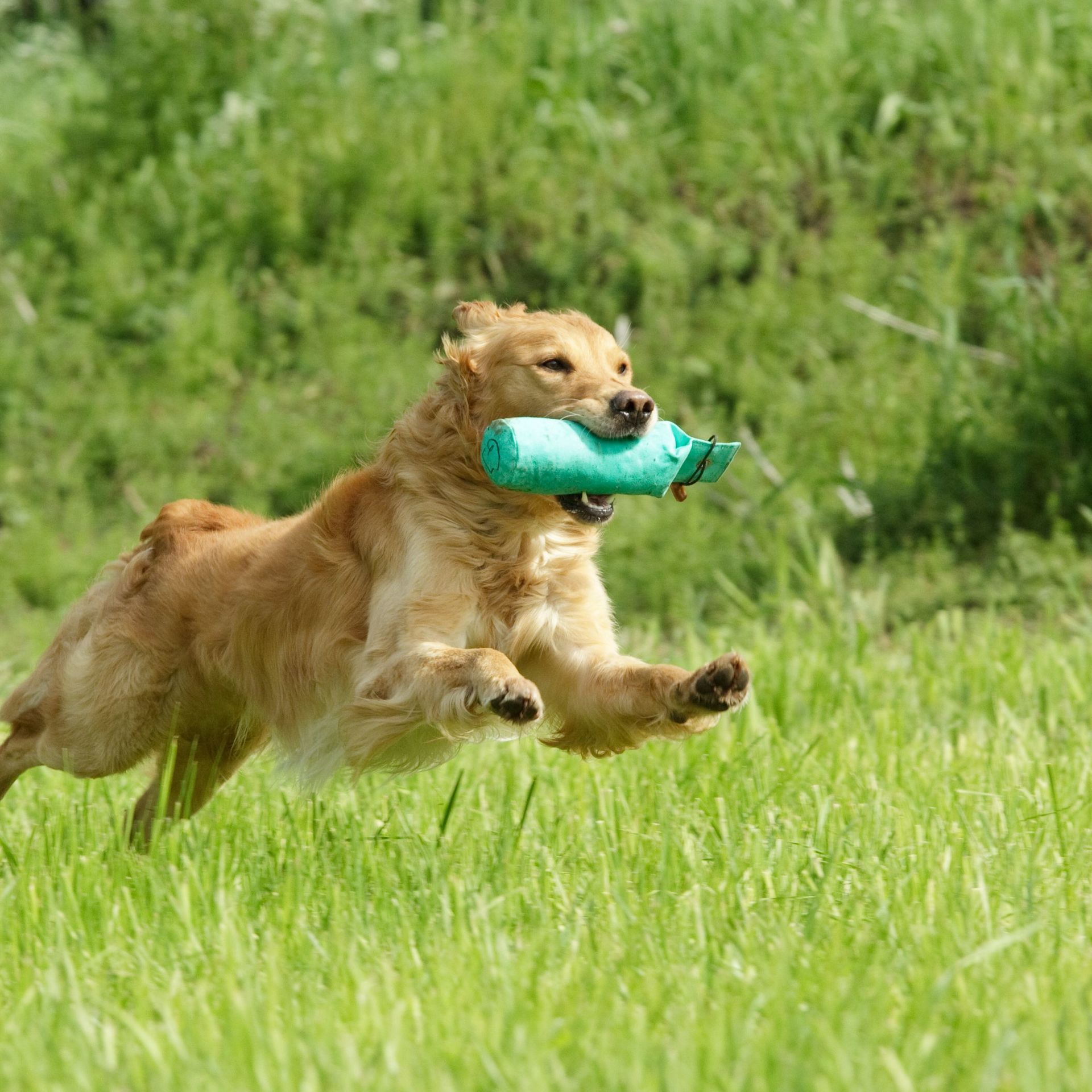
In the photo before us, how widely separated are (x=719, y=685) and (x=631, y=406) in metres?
0.75

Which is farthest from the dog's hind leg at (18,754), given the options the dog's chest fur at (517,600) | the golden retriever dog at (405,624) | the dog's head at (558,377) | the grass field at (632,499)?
the dog's head at (558,377)

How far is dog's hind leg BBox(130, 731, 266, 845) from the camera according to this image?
4547 millimetres

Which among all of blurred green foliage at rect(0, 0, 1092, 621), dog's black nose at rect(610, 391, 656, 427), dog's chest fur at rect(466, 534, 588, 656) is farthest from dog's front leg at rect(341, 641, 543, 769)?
blurred green foliage at rect(0, 0, 1092, 621)

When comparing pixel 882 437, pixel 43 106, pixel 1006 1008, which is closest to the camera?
pixel 1006 1008

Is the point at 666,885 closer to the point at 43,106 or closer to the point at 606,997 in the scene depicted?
the point at 606,997

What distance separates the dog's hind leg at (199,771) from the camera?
4547mm

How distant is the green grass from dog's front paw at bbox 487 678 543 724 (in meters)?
0.38

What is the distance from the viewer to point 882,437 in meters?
7.68

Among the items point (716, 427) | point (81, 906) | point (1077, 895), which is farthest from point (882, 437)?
point (81, 906)

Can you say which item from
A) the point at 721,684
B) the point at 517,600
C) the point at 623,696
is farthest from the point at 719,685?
the point at 517,600

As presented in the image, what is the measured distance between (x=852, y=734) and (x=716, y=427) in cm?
339

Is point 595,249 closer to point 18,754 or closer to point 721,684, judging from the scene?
point 18,754

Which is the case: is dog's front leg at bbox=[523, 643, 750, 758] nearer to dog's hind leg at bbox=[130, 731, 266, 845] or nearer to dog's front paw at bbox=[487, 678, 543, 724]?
dog's front paw at bbox=[487, 678, 543, 724]

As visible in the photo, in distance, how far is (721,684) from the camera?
11.3 ft
